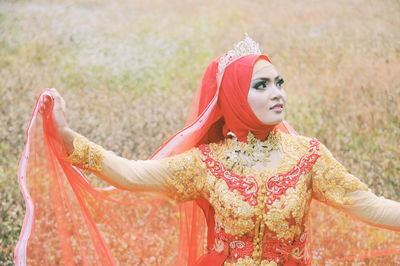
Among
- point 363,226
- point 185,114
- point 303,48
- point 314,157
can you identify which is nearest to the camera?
point 314,157

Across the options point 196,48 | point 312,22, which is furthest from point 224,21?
point 312,22

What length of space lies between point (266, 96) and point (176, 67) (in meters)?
2.78

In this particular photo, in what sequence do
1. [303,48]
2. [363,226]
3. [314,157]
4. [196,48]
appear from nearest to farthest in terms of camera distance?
[314,157] < [363,226] < [303,48] < [196,48]

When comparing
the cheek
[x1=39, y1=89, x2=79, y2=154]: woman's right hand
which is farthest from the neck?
[x1=39, y1=89, x2=79, y2=154]: woman's right hand

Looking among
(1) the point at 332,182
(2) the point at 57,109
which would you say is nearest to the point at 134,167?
(2) the point at 57,109

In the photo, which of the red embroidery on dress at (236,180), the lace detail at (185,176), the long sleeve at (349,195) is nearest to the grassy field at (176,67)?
the long sleeve at (349,195)

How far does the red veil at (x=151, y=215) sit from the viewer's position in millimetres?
2164

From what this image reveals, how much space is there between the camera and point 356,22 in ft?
15.5

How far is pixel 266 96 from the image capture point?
2.14m

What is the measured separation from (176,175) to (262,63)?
1.95ft

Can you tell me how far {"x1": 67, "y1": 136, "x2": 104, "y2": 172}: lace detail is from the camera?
2.05m

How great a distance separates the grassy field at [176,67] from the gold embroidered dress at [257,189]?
1488mm

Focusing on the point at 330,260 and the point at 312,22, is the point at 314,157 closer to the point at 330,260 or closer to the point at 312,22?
the point at 330,260

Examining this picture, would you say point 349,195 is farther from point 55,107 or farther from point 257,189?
point 55,107
